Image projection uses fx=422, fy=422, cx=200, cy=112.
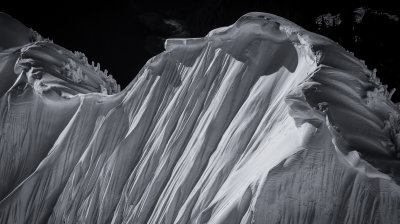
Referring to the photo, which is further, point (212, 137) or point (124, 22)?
point (124, 22)

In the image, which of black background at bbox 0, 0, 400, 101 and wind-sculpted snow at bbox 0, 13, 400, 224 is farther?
black background at bbox 0, 0, 400, 101

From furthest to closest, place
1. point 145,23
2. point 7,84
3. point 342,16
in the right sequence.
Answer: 1. point 145,23
2. point 342,16
3. point 7,84

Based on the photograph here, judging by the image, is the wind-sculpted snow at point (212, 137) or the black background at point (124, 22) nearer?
the wind-sculpted snow at point (212, 137)

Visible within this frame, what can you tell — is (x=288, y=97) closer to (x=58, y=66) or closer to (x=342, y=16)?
(x=58, y=66)

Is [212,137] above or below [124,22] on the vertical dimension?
below

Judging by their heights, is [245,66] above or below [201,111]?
above

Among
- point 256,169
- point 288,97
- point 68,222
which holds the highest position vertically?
point 288,97

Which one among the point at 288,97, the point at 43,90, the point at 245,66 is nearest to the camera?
the point at 288,97

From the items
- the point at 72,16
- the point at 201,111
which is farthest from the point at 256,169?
the point at 72,16
